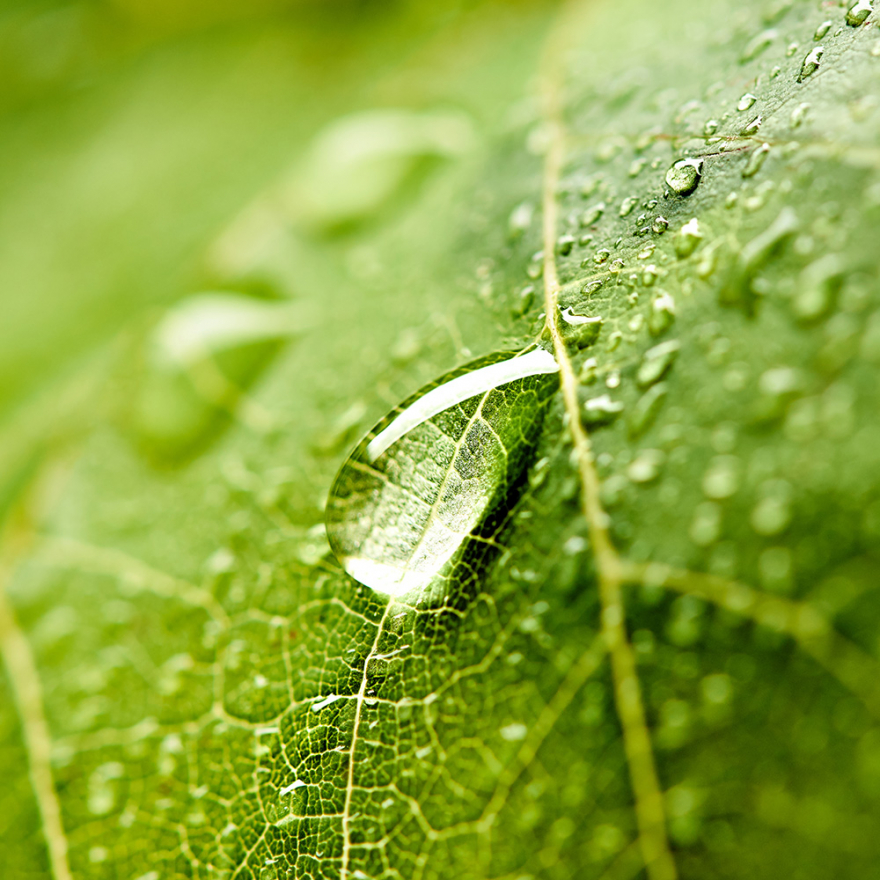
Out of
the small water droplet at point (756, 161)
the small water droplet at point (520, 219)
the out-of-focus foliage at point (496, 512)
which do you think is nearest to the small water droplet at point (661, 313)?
the out-of-focus foliage at point (496, 512)

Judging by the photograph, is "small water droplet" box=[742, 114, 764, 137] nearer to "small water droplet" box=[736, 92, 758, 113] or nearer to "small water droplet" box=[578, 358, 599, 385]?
"small water droplet" box=[736, 92, 758, 113]

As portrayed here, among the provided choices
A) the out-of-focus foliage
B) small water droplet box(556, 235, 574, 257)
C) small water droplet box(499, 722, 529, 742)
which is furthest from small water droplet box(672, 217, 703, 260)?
small water droplet box(499, 722, 529, 742)

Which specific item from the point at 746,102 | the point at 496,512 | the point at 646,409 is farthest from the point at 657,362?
the point at 746,102

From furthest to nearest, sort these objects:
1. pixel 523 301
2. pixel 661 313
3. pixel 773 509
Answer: pixel 523 301 < pixel 661 313 < pixel 773 509

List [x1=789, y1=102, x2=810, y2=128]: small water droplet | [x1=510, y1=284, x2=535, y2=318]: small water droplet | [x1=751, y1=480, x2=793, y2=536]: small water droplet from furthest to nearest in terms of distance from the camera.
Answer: [x1=510, y1=284, x2=535, y2=318]: small water droplet → [x1=789, y1=102, x2=810, y2=128]: small water droplet → [x1=751, y1=480, x2=793, y2=536]: small water droplet

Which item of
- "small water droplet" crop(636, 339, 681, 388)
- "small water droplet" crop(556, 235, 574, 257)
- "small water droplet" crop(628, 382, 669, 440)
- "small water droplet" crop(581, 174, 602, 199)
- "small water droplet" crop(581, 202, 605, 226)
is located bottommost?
"small water droplet" crop(628, 382, 669, 440)

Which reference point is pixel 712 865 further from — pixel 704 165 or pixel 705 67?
pixel 705 67

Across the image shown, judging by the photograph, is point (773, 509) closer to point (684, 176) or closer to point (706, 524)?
point (706, 524)
